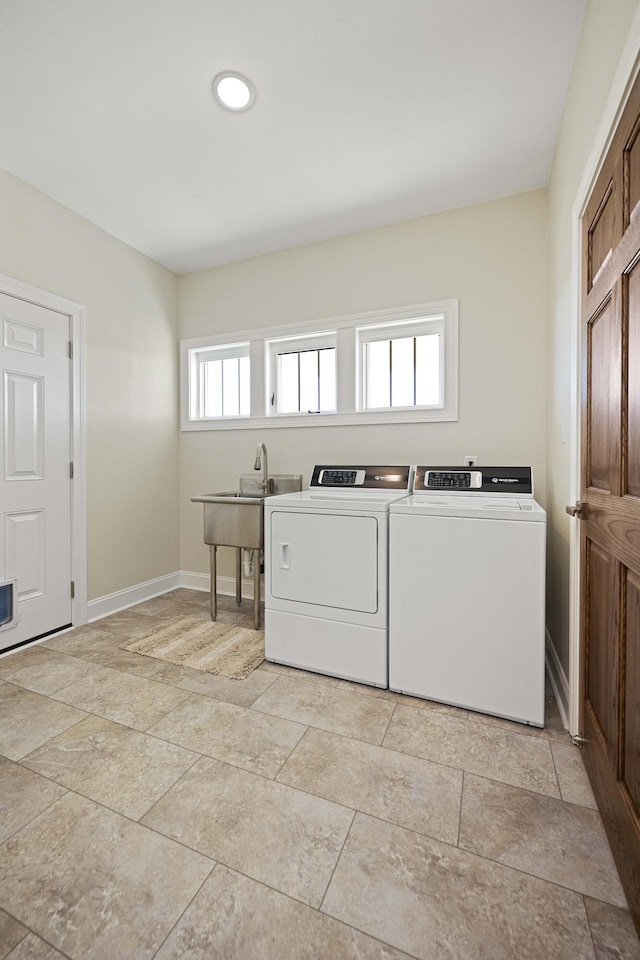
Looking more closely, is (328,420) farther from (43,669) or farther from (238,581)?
(43,669)

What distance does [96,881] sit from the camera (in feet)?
3.45

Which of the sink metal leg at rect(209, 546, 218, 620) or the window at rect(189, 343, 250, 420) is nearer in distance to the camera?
the sink metal leg at rect(209, 546, 218, 620)

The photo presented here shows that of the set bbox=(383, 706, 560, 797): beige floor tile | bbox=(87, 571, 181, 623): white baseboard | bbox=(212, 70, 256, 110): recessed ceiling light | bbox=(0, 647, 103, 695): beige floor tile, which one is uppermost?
bbox=(212, 70, 256, 110): recessed ceiling light

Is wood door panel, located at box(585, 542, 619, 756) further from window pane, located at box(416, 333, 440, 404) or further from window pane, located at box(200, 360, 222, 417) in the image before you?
window pane, located at box(200, 360, 222, 417)

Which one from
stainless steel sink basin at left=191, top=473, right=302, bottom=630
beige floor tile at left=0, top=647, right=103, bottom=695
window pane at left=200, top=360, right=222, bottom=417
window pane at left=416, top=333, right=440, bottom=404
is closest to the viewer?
beige floor tile at left=0, top=647, right=103, bottom=695

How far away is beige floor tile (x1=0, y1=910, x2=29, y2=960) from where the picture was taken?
2.98 ft

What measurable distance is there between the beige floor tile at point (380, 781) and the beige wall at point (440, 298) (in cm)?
168

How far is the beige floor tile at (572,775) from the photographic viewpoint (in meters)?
1.31

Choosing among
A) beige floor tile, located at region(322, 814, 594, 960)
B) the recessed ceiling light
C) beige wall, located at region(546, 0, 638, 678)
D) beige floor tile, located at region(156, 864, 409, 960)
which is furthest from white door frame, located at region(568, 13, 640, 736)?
the recessed ceiling light

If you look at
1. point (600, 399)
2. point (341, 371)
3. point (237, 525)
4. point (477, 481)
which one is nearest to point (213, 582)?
point (237, 525)

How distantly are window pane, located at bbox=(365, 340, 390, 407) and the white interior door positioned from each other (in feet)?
6.35

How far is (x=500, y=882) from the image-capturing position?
3.44 feet

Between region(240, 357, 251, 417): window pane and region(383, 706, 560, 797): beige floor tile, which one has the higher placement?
region(240, 357, 251, 417): window pane

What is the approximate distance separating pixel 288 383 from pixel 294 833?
267 cm
